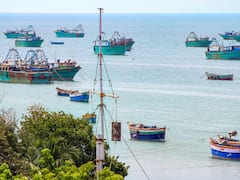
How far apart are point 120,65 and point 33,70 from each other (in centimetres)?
1692

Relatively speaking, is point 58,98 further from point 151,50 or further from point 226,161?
point 151,50

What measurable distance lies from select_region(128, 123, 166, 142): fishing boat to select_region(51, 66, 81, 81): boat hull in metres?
26.3

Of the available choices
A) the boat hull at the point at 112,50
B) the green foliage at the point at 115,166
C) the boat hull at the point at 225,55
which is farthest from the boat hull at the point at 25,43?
the green foliage at the point at 115,166

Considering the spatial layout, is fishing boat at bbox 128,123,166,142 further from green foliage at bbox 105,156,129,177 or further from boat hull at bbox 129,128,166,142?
green foliage at bbox 105,156,129,177

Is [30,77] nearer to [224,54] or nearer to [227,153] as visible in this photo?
[227,153]

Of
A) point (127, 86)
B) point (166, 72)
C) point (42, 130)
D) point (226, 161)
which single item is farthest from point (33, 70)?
point (42, 130)

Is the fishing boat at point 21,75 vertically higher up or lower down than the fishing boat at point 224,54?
lower down

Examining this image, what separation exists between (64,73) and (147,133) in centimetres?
2700

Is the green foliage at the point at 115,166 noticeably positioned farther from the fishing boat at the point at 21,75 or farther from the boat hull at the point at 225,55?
the boat hull at the point at 225,55

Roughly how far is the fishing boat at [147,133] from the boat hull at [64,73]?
26.3m

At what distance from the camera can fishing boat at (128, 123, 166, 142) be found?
119 ft

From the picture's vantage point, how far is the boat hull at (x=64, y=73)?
62100mm

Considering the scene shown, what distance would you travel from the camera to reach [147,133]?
36.3 meters

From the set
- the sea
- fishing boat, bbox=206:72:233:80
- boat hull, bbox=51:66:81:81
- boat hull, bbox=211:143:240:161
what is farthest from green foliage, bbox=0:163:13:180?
fishing boat, bbox=206:72:233:80
